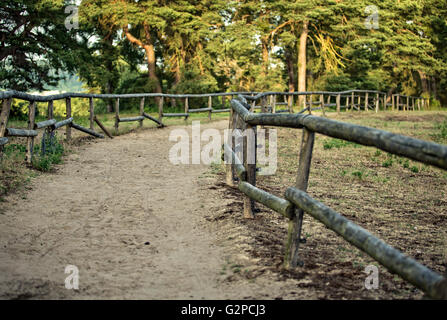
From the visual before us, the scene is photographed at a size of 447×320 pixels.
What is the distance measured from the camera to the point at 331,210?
13.1 feet

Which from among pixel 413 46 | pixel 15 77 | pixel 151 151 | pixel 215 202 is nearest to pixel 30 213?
pixel 215 202

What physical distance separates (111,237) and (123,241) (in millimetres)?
205

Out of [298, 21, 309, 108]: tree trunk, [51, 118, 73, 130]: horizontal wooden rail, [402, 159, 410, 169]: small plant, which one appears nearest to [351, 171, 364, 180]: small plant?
[402, 159, 410, 169]: small plant

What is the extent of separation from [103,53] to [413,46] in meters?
23.2

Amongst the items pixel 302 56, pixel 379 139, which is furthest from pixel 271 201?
pixel 302 56

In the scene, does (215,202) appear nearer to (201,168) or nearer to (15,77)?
(201,168)

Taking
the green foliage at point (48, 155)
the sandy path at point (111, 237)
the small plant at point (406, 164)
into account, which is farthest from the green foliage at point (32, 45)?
the small plant at point (406, 164)

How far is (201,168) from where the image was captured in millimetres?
9953

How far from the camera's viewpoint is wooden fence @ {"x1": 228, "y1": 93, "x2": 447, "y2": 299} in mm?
2887

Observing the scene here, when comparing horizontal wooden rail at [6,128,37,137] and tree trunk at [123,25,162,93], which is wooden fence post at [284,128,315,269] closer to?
horizontal wooden rail at [6,128,37,137]

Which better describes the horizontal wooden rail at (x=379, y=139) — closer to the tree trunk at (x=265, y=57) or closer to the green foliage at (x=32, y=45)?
the green foliage at (x=32, y=45)

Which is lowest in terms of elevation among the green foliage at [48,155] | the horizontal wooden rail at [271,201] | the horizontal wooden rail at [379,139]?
the green foliage at [48,155]

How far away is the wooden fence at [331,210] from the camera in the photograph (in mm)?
2887

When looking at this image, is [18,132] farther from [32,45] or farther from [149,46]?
[149,46]
